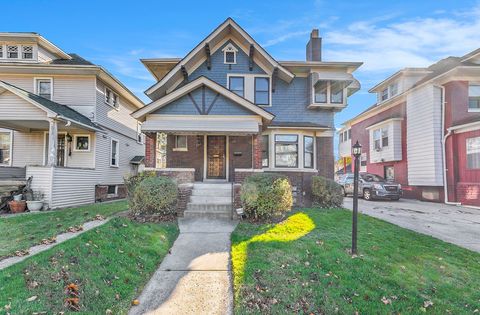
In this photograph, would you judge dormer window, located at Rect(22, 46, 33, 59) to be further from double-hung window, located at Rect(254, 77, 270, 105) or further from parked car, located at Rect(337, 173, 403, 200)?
parked car, located at Rect(337, 173, 403, 200)

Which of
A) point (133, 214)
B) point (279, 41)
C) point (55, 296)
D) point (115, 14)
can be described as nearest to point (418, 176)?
point (279, 41)

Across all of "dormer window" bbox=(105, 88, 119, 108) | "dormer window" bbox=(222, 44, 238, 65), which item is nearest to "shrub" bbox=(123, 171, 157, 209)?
"dormer window" bbox=(222, 44, 238, 65)

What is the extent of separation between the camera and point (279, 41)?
51.0 feet

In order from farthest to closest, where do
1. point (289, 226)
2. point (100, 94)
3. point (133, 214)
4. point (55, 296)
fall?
1. point (100, 94)
2. point (133, 214)
3. point (289, 226)
4. point (55, 296)

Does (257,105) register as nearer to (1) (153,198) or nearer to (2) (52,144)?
(1) (153,198)

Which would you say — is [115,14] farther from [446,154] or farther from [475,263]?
[446,154]

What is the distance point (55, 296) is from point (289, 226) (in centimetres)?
581

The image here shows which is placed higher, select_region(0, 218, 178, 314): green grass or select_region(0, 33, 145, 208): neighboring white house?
select_region(0, 33, 145, 208): neighboring white house

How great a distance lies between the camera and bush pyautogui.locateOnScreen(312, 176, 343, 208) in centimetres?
1182

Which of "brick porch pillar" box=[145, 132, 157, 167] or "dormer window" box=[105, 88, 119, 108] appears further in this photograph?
"dormer window" box=[105, 88, 119, 108]

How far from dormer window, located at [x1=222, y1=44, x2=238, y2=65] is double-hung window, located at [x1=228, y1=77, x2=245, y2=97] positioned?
90 cm

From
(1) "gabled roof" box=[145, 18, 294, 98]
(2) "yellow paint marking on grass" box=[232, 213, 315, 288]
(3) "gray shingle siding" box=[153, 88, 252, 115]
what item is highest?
(1) "gabled roof" box=[145, 18, 294, 98]

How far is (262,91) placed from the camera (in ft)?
46.3

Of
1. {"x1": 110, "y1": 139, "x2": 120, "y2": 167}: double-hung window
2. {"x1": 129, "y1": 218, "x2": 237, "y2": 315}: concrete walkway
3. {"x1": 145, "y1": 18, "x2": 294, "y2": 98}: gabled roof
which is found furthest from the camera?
{"x1": 110, "y1": 139, "x2": 120, "y2": 167}: double-hung window
